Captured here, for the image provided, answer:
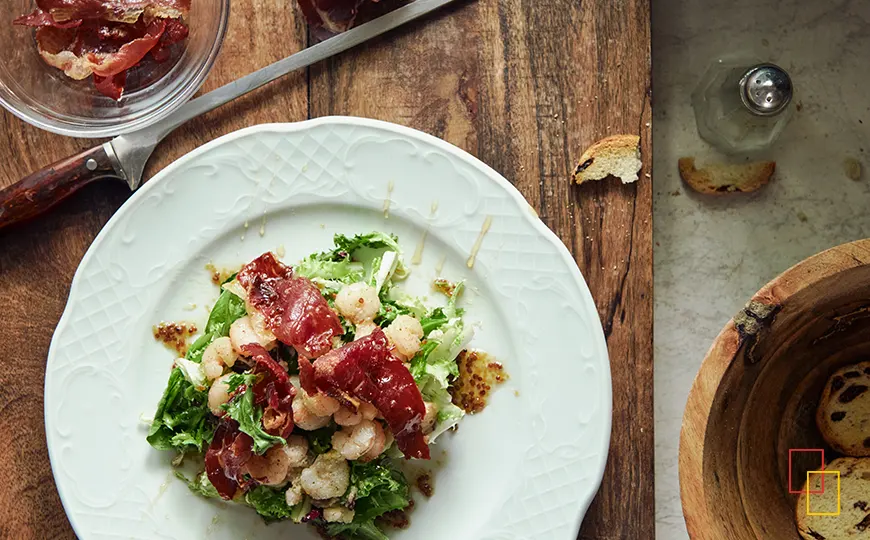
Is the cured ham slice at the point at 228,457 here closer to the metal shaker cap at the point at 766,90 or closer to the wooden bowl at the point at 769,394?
the wooden bowl at the point at 769,394

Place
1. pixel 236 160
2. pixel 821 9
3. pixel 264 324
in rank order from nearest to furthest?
pixel 264 324
pixel 236 160
pixel 821 9

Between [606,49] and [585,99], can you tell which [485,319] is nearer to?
[585,99]

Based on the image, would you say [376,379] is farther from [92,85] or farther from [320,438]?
[92,85]

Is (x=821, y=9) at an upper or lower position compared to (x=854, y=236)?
upper

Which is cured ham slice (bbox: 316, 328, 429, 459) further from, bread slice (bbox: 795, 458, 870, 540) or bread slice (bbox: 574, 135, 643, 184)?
bread slice (bbox: 795, 458, 870, 540)

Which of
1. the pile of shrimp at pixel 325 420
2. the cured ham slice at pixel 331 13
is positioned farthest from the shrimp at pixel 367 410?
the cured ham slice at pixel 331 13

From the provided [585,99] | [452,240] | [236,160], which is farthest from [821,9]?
[236,160]
